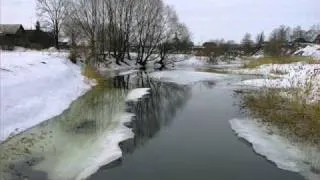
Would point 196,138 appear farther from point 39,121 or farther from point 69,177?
point 39,121

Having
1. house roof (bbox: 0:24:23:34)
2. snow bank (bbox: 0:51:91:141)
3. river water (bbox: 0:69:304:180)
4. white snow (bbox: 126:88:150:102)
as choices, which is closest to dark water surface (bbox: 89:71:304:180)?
river water (bbox: 0:69:304:180)

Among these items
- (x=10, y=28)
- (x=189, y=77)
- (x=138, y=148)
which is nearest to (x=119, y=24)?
(x=189, y=77)

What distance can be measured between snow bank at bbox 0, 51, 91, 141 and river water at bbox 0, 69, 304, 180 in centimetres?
50

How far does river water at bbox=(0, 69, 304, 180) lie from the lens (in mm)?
9789

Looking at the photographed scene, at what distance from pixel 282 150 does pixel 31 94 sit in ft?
35.8

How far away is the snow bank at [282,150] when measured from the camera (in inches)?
400

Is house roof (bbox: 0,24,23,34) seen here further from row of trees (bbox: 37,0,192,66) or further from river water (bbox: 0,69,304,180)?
river water (bbox: 0,69,304,180)

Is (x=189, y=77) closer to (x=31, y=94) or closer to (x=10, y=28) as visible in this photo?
(x=31, y=94)

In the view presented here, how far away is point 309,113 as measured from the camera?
48.4ft

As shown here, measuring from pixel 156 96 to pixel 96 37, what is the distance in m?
34.7

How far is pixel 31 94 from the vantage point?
17500 mm

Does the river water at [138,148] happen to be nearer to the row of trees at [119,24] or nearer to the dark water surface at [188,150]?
the dark water surface at [188,150]

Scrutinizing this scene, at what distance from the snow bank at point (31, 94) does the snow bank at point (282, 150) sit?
760 cm

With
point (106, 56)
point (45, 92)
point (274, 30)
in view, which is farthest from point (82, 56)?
point (274, 30)
